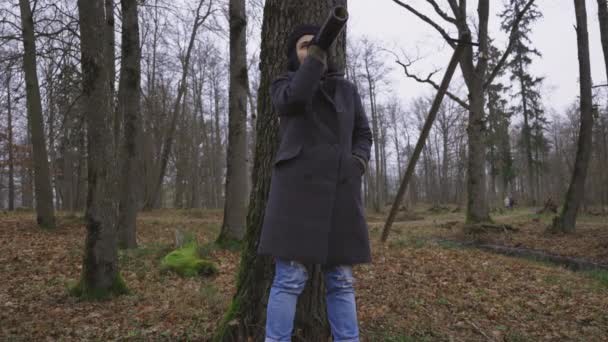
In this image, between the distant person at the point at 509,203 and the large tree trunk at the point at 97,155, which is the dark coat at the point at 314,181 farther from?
the distant person at the point at 509,203

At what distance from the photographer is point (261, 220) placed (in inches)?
125

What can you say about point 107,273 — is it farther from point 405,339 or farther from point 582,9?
point 582,9

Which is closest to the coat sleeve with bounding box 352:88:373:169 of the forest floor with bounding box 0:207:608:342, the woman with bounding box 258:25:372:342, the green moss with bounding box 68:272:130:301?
the woman with bounding box 258:25:372:342

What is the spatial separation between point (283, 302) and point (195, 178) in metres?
33.7

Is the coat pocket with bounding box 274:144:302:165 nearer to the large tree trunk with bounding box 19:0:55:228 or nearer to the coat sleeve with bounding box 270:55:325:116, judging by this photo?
the coat sleeve with bounding box 270:55:325:116

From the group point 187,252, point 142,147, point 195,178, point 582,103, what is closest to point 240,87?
point 187,252

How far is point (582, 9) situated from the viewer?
12.9 m

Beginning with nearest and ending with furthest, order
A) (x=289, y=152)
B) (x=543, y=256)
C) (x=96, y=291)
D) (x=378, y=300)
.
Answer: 1. (x=289, y=152)
2. (x=378, y=300)
3. (x=96, y=291)
4. (x=543, y=256)

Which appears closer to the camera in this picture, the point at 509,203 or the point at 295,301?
the point at 295,301

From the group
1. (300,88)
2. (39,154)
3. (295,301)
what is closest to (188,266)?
(295,301)

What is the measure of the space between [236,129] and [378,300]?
17.7 ft

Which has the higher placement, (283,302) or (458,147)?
(458,147)

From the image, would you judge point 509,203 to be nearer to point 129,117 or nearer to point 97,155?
point 129,117

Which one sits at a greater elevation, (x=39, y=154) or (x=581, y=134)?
(x=581, y=134)
